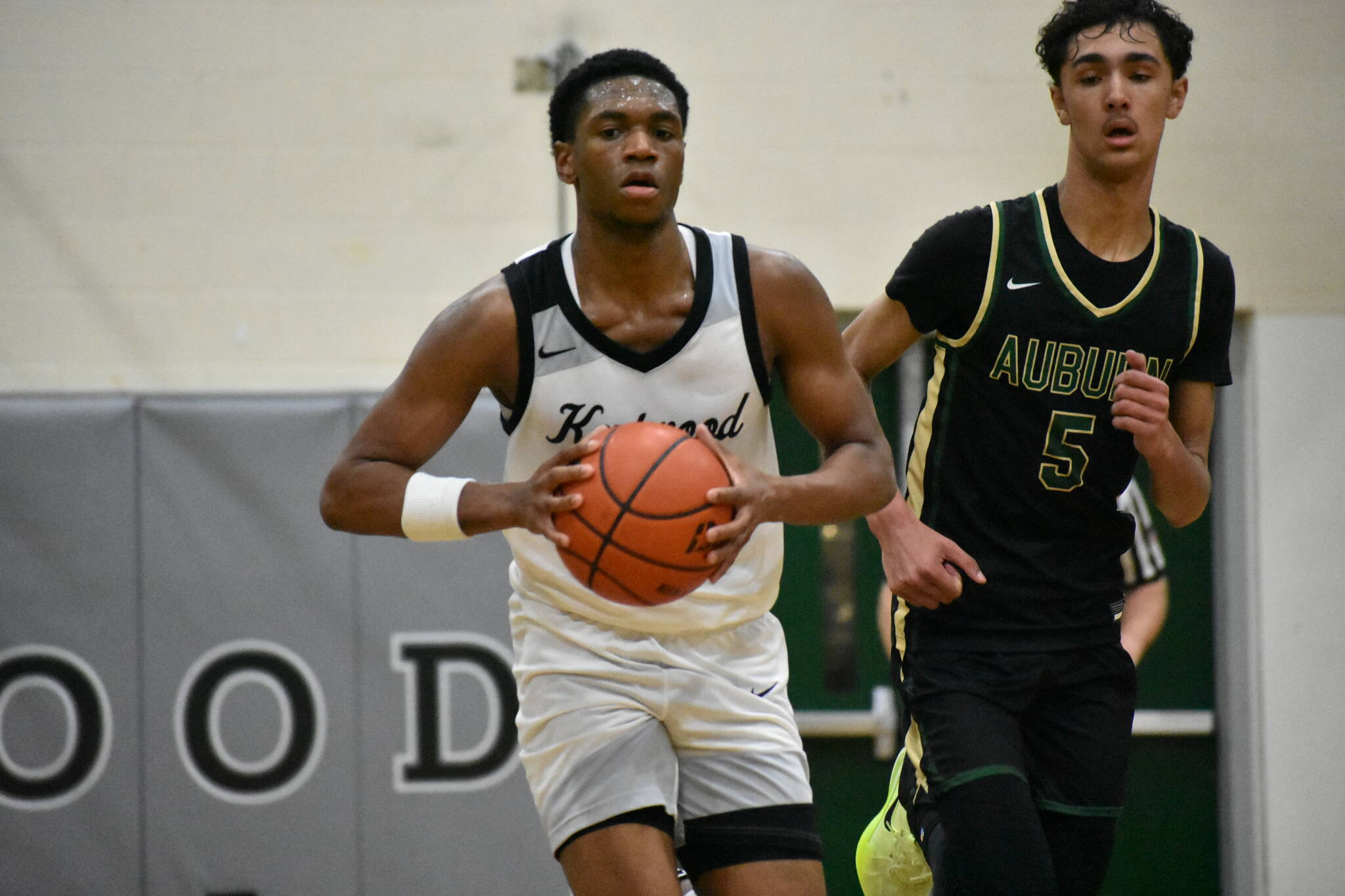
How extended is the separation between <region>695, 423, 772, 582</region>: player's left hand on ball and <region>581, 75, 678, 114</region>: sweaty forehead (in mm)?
693

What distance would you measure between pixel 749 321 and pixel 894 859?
1.33 metres

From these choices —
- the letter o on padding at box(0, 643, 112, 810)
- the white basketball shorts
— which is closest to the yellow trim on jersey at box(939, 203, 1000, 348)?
the white basketball shorts

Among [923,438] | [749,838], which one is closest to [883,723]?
[923,438]

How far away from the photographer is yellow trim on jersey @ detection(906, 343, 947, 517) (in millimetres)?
3178

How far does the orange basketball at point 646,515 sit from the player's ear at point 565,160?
66 cm

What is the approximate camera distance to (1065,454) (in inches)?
120

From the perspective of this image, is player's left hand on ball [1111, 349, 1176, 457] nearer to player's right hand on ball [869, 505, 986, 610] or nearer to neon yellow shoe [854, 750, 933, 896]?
player's right hand on ball [869, 505, 986, 610]

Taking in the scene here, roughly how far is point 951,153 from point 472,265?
204 cm

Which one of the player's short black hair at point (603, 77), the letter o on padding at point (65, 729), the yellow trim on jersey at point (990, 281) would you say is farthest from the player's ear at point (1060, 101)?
the letter o on padding at point (65, 729)

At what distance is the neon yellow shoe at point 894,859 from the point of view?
3193mm

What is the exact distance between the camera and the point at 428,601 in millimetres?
5145

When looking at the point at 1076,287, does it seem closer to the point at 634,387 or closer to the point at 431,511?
the point at 634,387

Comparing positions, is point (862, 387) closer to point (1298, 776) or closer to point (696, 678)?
point (696, 678)

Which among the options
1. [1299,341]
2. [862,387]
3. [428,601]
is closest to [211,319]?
[428,601]
